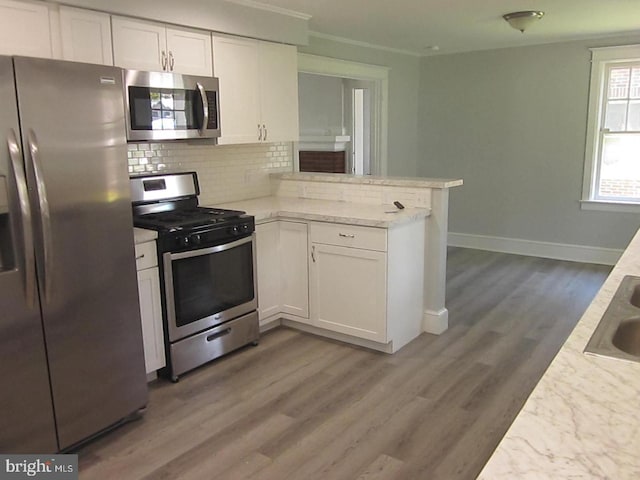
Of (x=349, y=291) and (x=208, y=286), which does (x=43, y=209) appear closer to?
(x=208, y=286)

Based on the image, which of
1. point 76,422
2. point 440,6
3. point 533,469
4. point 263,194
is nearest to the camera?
point 533,469

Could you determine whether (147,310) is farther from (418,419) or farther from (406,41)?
(406,41)

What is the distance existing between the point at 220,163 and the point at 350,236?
4.33 ft

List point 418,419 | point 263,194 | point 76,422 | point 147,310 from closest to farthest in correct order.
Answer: point 76,422, point 418,419, point 147,310, point 263,194

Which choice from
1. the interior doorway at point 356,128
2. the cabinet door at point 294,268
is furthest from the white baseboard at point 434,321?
the interior doorway at point 356,128

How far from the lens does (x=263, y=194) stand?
4625 millimetres

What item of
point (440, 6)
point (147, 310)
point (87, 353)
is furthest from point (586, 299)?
point (87, 353)

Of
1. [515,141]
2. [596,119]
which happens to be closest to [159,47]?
[515,141]

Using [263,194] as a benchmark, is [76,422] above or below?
below

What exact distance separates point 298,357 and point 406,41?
362 cm

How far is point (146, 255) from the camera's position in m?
2.98

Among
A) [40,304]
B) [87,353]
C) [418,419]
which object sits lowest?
[418,419]

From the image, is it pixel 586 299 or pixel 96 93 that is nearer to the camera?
pixel 96 93

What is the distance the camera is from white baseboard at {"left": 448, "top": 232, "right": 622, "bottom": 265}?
19.2ft
